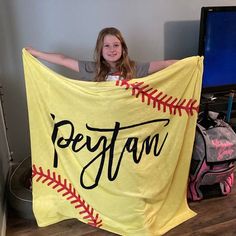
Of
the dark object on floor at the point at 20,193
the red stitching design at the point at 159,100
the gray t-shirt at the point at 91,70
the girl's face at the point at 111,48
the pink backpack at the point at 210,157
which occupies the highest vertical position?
the girl's face at the point at 111,48

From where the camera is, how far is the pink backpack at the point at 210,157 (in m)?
1.57

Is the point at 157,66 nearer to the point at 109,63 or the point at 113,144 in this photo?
the point at 109,63

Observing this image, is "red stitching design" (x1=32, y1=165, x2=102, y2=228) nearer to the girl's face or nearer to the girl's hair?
the girl's hair

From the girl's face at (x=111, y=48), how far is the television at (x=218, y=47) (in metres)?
0.65

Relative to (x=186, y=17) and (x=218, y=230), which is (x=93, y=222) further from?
(x=186, y=17)

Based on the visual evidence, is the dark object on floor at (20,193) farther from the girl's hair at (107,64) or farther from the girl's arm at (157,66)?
the girl's arm at (157,66)

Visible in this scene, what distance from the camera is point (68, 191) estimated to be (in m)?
1.46

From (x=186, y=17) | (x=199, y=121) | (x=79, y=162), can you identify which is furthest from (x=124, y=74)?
(x=186, y=17)

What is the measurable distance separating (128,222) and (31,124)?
690 millimetres

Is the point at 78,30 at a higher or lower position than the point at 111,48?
higher

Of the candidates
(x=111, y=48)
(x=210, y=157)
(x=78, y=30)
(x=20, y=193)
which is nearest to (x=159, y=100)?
(x=111, y=48)

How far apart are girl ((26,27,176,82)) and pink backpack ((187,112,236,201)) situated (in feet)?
1.62

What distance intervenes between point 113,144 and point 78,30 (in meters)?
0.85

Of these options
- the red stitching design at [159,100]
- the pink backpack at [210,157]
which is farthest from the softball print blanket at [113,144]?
the pink backpack at [210,157]
